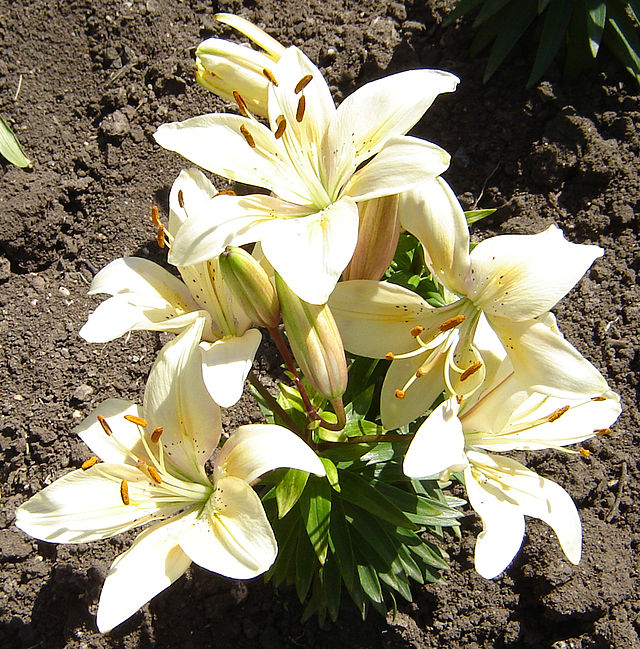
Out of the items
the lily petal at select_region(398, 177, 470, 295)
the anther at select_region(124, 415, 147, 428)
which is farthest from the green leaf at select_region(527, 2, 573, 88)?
the anther at select_region(124, 415, 147, 428)

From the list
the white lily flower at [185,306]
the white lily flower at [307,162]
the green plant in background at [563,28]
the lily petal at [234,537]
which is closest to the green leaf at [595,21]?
the green plant in background at [563,28]

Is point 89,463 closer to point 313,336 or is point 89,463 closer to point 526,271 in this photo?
point 313,336

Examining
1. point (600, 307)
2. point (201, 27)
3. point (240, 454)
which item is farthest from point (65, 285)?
point (600, 307)

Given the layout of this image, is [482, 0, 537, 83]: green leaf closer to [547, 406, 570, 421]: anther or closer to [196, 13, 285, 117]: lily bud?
[196, 13, 285, 117]: lily bud

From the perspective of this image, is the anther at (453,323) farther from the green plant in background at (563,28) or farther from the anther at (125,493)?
the green plant in background at (563,28)

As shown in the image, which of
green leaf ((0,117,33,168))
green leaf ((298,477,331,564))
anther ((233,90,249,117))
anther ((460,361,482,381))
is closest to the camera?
anther ((460,361,482,381))

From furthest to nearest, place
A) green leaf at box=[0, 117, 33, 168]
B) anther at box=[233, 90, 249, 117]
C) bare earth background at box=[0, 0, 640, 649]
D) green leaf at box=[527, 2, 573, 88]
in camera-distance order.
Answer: green leaf at box=[527, 2, 573, 88], green leaf at box=[0, 117, 33, 168], bare earth background at box=[0, 0, 640, 649], anther at box=[233, 90, 249, 117]

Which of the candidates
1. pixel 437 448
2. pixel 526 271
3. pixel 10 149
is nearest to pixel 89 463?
pixel 437 448
